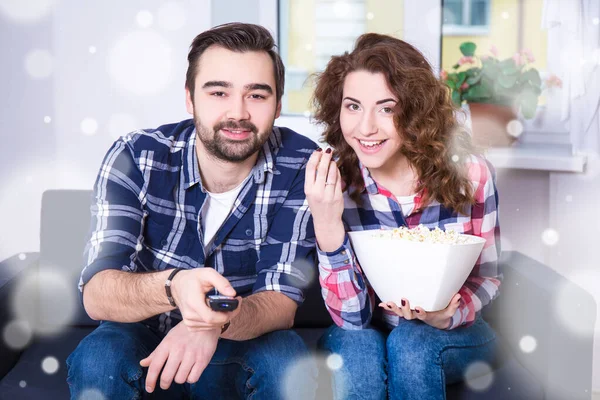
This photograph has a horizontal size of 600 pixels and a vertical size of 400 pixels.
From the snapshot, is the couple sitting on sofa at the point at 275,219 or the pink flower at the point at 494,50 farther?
the pink flower at the point at 494,50

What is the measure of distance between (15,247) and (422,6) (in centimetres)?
168

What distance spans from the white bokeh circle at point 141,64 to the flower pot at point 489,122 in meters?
1.05

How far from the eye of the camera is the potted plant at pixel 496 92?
7.31 ft

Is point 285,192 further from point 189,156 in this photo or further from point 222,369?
point 222,369

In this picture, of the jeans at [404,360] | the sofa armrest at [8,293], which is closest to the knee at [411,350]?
the jeans at [404,360]

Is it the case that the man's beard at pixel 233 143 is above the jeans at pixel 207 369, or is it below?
above

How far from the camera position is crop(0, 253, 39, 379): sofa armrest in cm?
160

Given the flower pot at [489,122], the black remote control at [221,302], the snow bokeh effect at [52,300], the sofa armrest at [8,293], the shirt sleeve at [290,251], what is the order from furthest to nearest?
the flower pot at [489,122] < the snow bokeh effect at [52,300] < the sofa armrest at [8,293] < the shirt sleeve at [290,251] < the black remote control at [221,302]

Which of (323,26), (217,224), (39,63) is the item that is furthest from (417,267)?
(39,63)

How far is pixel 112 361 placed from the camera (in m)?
1.29

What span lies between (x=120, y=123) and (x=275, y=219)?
101 cm

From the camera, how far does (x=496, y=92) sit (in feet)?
7.33

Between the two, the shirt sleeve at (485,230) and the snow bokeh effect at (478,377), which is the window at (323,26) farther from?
the snow bokeh effect at (478,377)

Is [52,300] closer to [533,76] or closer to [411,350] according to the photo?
[411,350]
